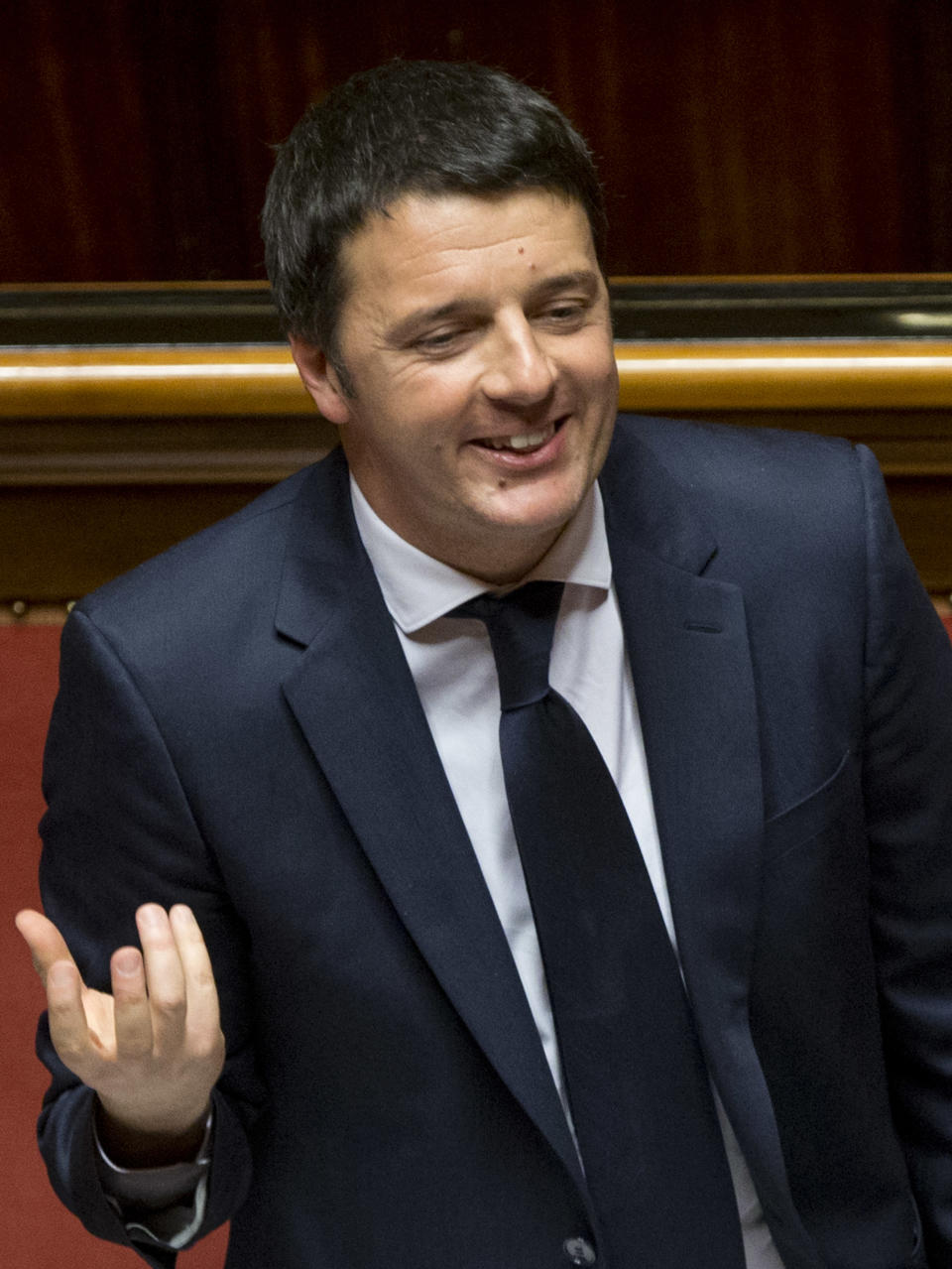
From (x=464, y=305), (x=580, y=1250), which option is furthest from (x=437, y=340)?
(x=580, y=1250)

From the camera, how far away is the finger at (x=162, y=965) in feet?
1.81

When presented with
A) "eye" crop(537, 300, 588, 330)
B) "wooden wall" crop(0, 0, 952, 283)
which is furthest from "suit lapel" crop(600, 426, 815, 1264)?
"wooden wall" crop(0, 0, 952, 283)

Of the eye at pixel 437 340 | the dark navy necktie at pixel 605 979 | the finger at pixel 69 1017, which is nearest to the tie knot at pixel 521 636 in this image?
the dark navy necktie at pixel 605 979

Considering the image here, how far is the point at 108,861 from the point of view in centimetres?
67

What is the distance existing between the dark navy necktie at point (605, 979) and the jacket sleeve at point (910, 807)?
0.41 ft

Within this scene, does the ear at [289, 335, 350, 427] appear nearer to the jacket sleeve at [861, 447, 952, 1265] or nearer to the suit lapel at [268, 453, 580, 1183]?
the suit lapel at [268, 453, 580, 1183]

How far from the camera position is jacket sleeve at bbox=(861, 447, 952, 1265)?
0.72 metres

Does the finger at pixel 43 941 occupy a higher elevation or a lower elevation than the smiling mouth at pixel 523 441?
lower

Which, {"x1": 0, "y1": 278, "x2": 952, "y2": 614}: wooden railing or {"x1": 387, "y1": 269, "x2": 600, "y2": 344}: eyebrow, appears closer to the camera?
{"x1": 387, "y1": 269, "x2": 600, "y2": 344}: eyebrow

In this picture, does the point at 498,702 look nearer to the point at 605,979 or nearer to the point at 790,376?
the point at 605,979

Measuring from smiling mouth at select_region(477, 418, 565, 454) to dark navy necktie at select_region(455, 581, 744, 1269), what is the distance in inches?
2.8

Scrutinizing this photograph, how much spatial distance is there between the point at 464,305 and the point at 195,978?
0.28 m

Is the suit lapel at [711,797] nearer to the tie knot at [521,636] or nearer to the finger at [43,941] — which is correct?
the tie knot at [521,636]

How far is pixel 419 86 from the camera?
66cm
